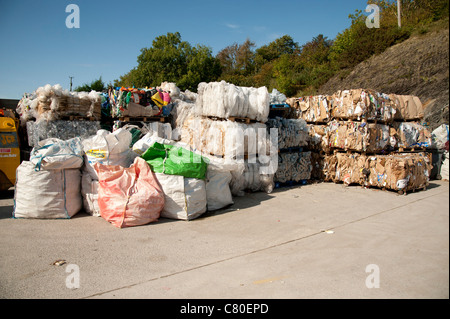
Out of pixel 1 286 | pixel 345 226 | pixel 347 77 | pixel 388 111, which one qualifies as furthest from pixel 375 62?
pixel 1 286

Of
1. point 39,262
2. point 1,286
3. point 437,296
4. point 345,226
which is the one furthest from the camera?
point 345,226

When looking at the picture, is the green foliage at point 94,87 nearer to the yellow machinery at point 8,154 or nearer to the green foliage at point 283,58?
the green foliage at point 283,58

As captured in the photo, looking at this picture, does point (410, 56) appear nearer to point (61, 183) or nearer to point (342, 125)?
point (342, 125)

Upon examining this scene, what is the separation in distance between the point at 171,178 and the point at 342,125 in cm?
475

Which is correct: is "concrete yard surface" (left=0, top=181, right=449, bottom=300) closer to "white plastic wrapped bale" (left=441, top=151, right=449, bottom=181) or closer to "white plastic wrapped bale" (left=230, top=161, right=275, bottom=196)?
"white plastic wrapped bale" (left=230, top=161, right=275, bottom=196)

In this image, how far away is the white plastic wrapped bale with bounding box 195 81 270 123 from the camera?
243 inches

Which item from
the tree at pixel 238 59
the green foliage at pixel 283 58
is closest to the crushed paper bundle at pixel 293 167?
the green foliage at pixel 283 58

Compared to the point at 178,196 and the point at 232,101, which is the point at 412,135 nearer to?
the point at 232,101

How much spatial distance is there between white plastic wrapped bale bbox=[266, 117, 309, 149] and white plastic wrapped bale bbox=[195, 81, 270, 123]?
662 mm

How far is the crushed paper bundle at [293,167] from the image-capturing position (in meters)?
7.28

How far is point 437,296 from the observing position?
1472 mm

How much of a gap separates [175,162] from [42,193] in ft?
6.77

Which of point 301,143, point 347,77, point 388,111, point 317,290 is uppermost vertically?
point 347,77

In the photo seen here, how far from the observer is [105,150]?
199 inches
